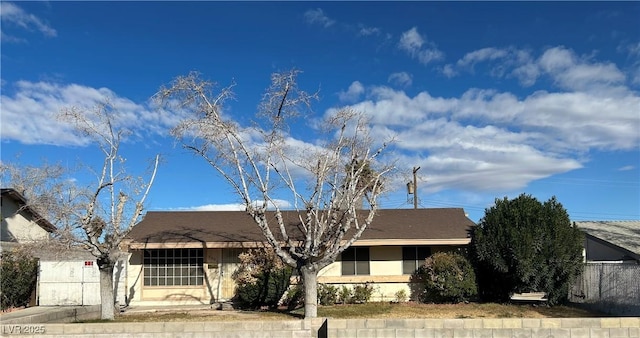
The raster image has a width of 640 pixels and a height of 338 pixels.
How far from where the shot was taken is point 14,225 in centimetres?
2655

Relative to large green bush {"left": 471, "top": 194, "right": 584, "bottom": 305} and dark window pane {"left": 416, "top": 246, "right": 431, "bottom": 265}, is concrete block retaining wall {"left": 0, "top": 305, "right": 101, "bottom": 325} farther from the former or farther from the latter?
large green bush {"left": 471, "top": 194, "right": 584, "bottom": 305}

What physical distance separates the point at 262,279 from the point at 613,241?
1501cm

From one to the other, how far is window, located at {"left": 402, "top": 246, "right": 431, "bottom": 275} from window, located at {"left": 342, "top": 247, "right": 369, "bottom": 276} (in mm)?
1394

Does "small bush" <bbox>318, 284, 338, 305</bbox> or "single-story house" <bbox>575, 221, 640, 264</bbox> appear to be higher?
"single-story house" <bbox>575, 221, 640, 264</bbox>

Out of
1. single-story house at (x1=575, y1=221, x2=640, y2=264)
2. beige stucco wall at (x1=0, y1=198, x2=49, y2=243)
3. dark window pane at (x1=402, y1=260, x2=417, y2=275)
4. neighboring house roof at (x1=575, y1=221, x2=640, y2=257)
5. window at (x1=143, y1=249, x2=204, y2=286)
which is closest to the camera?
dark window pane at (x1=402, y1=260, x2=417, y2=275)

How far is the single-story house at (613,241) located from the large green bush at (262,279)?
41.6 ft

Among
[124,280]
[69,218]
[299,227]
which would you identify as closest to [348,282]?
[299,227]

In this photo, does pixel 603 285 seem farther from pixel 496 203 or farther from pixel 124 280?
pixel 124 280

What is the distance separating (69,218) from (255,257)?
612cm

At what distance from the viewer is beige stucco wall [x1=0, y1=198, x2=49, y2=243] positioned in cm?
2562

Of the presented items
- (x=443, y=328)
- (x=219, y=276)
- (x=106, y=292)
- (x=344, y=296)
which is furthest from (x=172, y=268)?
(x=443, y=328)

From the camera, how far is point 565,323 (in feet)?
34.0

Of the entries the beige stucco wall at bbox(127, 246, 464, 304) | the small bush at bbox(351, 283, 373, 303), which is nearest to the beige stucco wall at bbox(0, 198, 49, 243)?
the beige stucco wall at bbox(127, 246, 464, 304)

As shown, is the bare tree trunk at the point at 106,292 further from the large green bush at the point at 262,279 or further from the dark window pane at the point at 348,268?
the dark window pane at the point at 348,268
